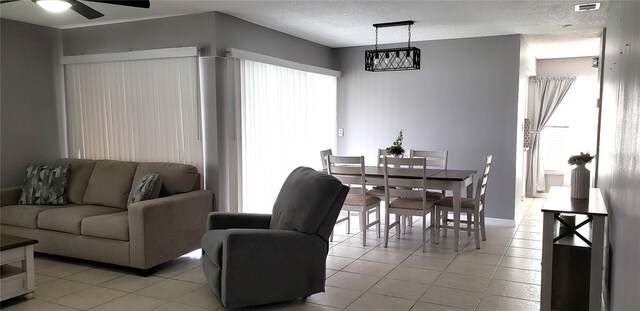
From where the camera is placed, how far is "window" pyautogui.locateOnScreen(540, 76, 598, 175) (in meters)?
7.79

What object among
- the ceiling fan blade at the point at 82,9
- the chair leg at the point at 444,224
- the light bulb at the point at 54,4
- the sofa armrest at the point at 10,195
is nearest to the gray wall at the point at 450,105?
the chair leg at the point at 444,224

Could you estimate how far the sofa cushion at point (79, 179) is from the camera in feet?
15.8

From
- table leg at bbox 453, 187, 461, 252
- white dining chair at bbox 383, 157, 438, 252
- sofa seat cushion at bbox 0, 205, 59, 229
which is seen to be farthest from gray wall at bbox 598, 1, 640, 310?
sofa seat cushion at bbox 0, 205, 59, 229

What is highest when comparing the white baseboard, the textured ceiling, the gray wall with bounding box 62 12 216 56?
the textured ceiling

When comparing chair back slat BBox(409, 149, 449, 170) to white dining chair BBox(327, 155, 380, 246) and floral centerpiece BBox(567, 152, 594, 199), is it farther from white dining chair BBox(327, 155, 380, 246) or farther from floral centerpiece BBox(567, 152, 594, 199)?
floral centerpiece BBox(567, 152, 594, 199)

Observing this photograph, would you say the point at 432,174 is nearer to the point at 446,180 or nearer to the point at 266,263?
the point at 446,180

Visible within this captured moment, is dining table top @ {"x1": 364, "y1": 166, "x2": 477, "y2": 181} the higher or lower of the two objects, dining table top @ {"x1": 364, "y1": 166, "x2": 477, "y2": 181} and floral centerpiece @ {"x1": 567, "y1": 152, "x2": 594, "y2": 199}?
the lower

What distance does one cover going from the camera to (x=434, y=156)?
225 inches

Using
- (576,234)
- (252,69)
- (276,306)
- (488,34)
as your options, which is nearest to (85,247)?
(276,306)

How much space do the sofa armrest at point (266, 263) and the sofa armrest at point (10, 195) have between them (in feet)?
8.77

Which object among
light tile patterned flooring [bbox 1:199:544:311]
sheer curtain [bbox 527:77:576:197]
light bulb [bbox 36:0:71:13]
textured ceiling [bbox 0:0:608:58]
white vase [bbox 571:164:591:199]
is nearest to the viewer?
light bulb [bbox 36:0:71:13]

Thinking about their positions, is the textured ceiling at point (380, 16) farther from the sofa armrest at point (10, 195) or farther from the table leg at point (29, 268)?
the table leg at point (29, 268)

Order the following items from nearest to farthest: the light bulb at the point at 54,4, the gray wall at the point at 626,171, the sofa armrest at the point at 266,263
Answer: the gray wall at the point at 626,171 → the light bulb at the point at 54,4 → the sofa armrest at the point at 266,263

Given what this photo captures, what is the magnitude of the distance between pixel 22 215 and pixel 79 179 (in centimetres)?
62
